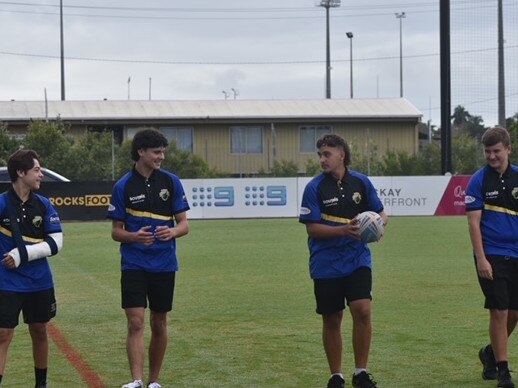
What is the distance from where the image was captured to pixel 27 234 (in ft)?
27.8

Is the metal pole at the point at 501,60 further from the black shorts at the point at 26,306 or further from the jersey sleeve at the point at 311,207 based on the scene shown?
the black shorts at the point at 26,306

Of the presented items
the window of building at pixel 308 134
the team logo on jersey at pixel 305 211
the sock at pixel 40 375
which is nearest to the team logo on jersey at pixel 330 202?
the team logo on jersey at pixel 305 211

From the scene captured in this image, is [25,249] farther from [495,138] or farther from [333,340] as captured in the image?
[495,138]

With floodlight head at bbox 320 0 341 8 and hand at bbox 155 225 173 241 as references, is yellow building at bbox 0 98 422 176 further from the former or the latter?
hand at bbox 155 225 173 241

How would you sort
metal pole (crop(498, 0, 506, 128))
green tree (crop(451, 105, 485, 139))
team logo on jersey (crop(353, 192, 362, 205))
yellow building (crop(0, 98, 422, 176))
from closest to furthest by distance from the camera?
team logo on jersey (crop(353, 192, 362, 205)), metal pole (crop(498, 0, 506, 128)), yellow building (crop(0, 98, 422, 176)), green tree (crop(451, 105, 485, 139))

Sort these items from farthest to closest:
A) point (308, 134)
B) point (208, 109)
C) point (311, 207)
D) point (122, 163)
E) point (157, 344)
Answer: point (208, 109), point (308, 134), point (122, 163), point (157, 344), point (311, 207)

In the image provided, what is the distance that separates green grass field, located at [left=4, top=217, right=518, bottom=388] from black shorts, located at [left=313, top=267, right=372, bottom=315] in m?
0.76

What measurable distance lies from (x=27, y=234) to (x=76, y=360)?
2482 mm

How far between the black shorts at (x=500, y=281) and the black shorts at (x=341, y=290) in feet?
3.16

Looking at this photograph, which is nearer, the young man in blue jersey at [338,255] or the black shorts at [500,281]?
the young man in blue jersey at [338,255]

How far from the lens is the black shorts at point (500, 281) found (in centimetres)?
896

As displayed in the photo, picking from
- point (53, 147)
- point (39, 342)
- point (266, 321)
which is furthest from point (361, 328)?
point (53, 147)

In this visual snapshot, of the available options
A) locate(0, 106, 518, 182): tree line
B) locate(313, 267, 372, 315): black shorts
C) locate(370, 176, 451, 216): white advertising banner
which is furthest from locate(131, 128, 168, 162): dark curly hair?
locate(0, 106, 518, 182): tree line

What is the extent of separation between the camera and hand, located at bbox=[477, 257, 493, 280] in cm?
888
